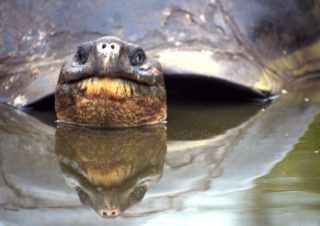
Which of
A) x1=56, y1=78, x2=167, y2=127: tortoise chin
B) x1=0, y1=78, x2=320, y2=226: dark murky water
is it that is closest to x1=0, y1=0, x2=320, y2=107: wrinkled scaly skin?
x1=0, y1=78, x2=320, y2=226: dark murky water

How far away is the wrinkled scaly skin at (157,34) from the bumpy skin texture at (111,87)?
1.55 feet

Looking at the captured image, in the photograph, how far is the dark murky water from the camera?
244 cm

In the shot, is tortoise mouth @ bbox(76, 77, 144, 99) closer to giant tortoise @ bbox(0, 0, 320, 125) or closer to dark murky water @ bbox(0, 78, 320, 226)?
dark murky water @ bbox(0, 78, 320, 226)

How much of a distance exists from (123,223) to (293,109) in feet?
6.36

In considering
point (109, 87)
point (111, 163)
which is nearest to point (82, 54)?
point (109, 87)

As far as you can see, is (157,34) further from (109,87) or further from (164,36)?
(109,87)

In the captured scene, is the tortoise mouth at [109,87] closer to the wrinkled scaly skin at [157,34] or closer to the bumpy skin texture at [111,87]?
the bumpy skin texture at [111,87]

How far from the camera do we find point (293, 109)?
4.14 metres

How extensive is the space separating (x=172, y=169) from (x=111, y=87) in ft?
2.50

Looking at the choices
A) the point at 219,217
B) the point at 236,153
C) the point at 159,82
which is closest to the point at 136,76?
the point at 159,82

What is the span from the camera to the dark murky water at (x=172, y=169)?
2.44 m

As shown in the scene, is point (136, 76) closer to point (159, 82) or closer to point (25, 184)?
point (159, 82)

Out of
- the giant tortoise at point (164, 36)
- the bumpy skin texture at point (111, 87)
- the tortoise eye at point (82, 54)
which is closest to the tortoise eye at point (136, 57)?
the bumpy skin texture at point (111, 87)

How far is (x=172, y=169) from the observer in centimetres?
299
